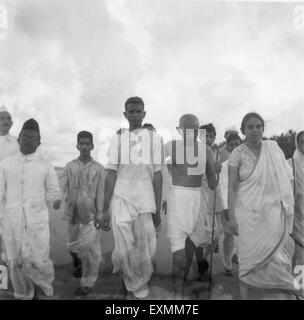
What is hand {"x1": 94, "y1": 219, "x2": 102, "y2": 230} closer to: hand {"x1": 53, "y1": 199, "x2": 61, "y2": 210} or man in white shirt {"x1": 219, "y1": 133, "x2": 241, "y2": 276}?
hand {"x1": 53, "y1": 199, "x2": 61, "y2": 210}

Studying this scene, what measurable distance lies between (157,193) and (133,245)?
0.42 meters

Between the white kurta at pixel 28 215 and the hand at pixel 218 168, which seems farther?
the hand at pixel 218 168

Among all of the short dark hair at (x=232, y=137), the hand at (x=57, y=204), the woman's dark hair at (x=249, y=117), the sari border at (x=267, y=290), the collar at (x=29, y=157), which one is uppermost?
the woman's dark hair at (x=249, y=117)

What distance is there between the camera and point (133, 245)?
2.81m

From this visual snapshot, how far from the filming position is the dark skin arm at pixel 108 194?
2.81 metres

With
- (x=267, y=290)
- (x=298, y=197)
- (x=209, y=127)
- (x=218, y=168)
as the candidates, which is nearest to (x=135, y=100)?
(x=209, y=127)

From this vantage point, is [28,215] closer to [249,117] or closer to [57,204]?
[57,204]

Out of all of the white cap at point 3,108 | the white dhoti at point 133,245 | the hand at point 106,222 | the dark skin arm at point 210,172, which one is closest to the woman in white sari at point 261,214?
the dark skin arm at point 210,172

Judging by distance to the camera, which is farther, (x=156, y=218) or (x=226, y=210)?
(x=226, y=210)

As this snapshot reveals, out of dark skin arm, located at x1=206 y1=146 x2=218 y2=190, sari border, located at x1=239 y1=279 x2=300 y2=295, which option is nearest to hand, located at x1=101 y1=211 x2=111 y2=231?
dark skin arm, located at x1=206 y1=146 x2=218 y2=190

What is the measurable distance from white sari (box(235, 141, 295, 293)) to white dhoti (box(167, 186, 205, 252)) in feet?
1.15

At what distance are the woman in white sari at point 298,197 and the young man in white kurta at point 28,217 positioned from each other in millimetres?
1808

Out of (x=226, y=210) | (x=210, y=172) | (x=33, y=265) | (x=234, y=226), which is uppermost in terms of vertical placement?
(x=210, y=172)

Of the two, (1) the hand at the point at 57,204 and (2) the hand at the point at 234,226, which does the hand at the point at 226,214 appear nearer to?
(2) the hand at the point at 234,226
